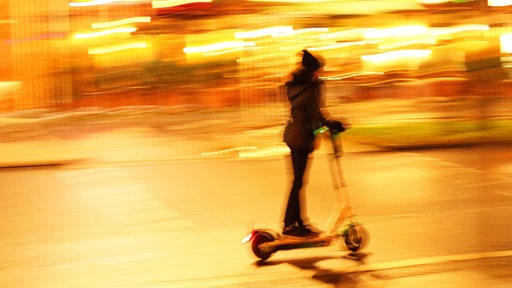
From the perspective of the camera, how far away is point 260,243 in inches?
297

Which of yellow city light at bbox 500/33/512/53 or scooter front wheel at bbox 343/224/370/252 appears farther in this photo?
→ yellow city light at bbox 500/33/512/53

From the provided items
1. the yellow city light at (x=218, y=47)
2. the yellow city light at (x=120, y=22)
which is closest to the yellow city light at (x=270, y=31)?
the yellow city light at (x=218, y=47)

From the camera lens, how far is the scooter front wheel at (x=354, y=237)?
781 cm

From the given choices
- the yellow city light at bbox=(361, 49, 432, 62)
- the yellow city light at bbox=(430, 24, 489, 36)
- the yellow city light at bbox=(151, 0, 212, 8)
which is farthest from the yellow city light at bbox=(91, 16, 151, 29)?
the yellow city light at bbox=(430, 24, 489, 36)

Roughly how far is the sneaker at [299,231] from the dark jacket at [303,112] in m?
0.68

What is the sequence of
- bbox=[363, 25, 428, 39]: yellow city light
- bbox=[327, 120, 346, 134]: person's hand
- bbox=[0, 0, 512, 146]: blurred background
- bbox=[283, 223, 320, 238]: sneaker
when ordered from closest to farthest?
bbox=[327, 120, 346, 134]: person's hand
bbox=[283, 223, 320, 238]: sneaker
bbox=[0, 0, 512, 146]: blurred background
bbox=[363, 25, 428, 39]: yellow city light

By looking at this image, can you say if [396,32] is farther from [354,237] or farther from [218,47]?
[354,237]

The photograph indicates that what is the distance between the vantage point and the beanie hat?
7547 mm

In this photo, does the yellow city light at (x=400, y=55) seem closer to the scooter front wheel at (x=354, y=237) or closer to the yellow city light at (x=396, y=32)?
the yellow city light at (x=396, y=32)

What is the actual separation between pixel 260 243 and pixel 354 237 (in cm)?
88

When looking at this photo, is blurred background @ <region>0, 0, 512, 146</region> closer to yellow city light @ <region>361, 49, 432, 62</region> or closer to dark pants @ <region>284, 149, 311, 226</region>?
yellow city light @ <region>361, 49, 432, 62</region>

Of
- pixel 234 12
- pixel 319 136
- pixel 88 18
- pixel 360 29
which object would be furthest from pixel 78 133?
pixel 319 136

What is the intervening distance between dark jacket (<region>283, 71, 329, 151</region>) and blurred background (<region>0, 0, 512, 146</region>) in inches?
365

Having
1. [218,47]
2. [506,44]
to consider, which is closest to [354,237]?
[506,44]
